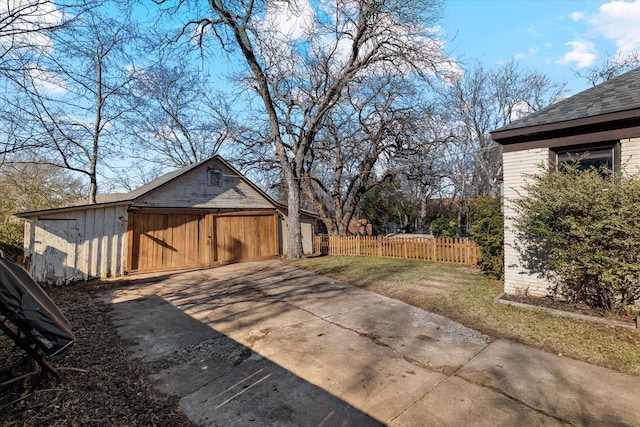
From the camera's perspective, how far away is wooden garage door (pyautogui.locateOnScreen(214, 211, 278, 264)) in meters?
12.0

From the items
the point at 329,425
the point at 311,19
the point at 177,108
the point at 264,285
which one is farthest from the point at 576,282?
the point at 177,108

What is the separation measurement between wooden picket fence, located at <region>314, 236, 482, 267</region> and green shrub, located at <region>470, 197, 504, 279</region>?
573mm

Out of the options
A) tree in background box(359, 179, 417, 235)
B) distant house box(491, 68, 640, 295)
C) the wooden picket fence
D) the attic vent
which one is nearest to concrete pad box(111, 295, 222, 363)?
distant house box(491, 68, 640, 295)

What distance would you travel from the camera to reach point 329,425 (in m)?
2.54

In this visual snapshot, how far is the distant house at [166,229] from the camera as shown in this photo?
336 inches

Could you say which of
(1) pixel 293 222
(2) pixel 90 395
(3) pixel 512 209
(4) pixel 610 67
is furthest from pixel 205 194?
(4) pixel 610 67

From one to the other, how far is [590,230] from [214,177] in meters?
11.8

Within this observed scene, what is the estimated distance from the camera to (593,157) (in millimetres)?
5797

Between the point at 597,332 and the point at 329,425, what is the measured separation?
4599 mm

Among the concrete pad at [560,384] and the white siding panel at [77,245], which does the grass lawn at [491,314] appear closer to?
the concrete pad at [560,384]

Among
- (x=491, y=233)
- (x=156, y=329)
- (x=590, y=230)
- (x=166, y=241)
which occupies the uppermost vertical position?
(x=590, y=230)

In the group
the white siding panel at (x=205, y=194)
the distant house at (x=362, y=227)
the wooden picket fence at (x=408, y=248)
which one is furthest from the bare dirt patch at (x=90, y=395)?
the distant house at (x=362, y=227)

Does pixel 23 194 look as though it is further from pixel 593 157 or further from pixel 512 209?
pixel 593 157

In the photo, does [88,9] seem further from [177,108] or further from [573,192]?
[177,108]
